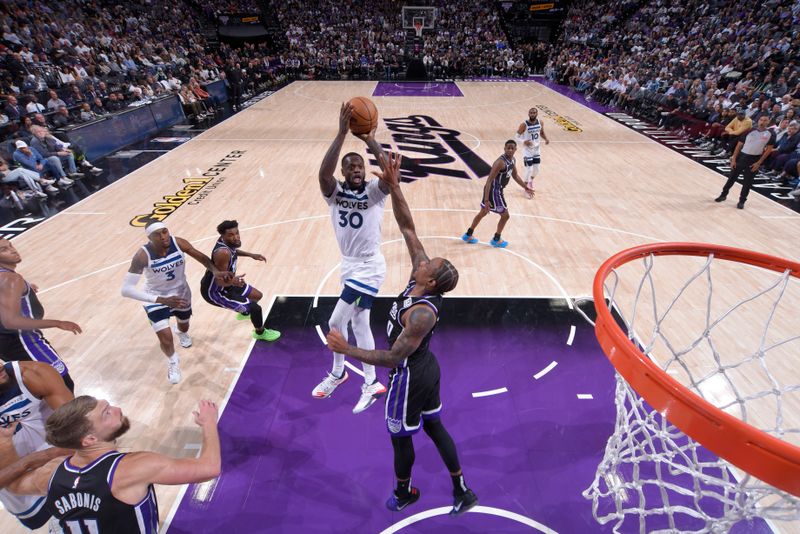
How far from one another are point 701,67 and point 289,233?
16.9 metres

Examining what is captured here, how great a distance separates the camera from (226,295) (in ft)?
14.7

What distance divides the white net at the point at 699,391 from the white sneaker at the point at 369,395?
182 centimetres

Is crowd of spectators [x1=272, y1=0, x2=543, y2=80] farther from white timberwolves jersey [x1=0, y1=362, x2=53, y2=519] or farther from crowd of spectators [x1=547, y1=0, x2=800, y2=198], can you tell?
white timberwolves jersey [x1=0, y1=362, x2=53, y2=519]

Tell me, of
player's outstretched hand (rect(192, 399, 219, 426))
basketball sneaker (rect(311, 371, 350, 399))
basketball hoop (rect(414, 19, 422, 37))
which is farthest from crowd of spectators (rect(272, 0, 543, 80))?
player's outstretched hand (rect(192, 399, 219, 426))

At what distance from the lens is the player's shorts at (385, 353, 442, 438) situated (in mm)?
2748

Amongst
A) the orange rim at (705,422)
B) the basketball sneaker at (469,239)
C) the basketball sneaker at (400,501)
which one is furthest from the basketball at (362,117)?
the basketball sneaker at (469,239)

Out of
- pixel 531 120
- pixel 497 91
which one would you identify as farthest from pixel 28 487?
pixel 497 91

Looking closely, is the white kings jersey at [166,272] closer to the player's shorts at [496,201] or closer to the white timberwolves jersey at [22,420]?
the white timberwolves jersey at [22,420]

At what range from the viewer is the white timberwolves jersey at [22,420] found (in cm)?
248

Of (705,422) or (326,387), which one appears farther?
(326,387)

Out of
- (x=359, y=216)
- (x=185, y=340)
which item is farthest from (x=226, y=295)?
(x=359, y=216)

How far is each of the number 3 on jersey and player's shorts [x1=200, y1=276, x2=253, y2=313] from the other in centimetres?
151

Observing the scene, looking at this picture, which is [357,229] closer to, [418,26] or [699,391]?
[699,391]

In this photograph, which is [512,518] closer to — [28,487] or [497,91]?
[28,487]
